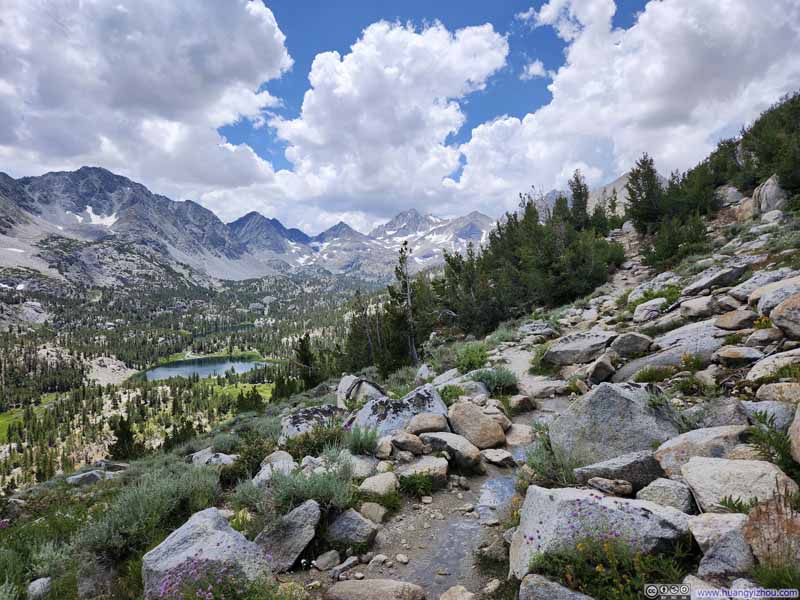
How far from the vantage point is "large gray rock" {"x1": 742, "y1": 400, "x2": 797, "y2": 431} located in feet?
17.0

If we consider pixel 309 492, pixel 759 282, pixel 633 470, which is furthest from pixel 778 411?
pixel 759 282

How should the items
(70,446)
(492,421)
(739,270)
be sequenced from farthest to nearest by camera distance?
(70,446), (739,270), (492,421)

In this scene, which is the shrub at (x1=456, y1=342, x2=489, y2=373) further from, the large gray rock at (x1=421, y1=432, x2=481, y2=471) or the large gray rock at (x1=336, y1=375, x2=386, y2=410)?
Answer: the large gray rock at (x1=421, y1=432, x2=481, y2=471)

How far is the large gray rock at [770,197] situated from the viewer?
2919cm

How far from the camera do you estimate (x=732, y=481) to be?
4.36 meters

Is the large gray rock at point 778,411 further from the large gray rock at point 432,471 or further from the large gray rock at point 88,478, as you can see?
the large gray rock at point 88,478

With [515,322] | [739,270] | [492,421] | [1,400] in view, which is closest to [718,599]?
[492,421]

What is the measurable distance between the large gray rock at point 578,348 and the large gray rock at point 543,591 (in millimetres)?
11697

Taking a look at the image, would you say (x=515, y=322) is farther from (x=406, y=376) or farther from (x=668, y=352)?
(x=668, y=352)

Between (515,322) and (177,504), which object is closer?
(177,504)

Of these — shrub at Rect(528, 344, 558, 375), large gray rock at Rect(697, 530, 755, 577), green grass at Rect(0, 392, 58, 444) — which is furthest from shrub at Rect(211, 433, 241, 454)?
green grass at Rect(0, 392, 58, 444)

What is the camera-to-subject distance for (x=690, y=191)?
1532 inches

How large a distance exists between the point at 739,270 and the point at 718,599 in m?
17.7

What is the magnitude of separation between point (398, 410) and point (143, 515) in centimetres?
649
